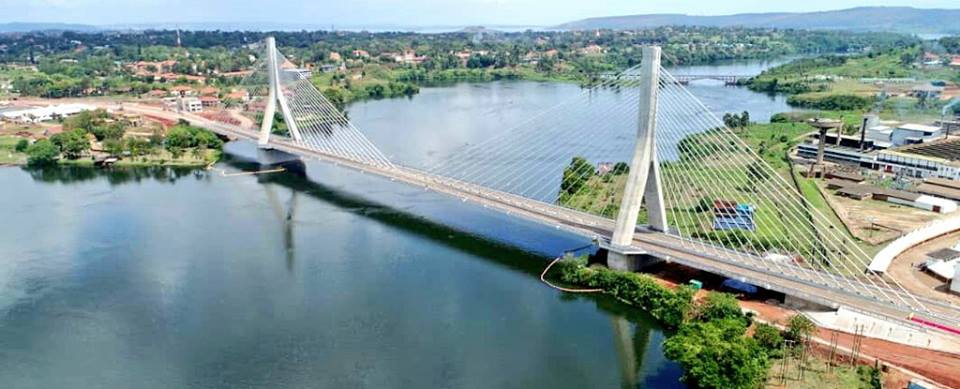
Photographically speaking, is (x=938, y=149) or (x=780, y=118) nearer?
(x=938, y=149)

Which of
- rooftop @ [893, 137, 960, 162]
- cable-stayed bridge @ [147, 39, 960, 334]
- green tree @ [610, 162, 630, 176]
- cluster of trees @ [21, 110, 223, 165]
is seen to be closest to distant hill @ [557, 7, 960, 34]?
rooftop @ [893, 137, 960, 162]

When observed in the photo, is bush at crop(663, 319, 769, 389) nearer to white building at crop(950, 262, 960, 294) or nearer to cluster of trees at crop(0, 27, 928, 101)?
white building at crop(950, 262, 960, 294)

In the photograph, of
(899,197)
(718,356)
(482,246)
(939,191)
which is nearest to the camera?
(718,356)

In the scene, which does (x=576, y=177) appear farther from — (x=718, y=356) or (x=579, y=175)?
(x=718, y=356)

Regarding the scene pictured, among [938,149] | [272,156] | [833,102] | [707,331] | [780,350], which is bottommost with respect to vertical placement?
[780,350]

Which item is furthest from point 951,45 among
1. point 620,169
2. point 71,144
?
point 71,144

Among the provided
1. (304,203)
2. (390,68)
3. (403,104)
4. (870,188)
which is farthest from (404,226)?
(390,68)

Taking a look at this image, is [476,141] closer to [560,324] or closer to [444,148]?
[444,148]
